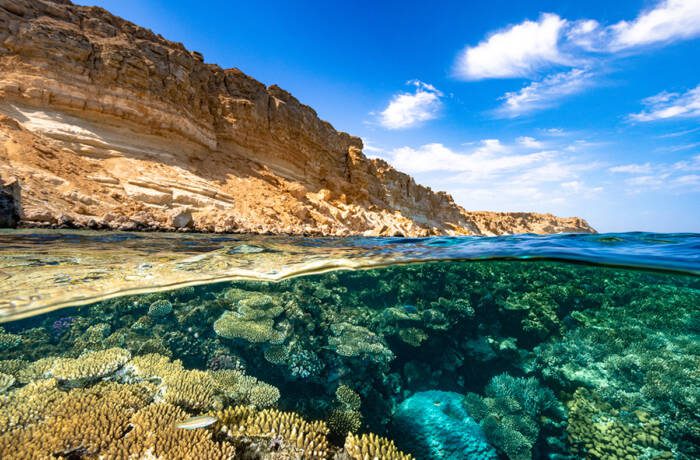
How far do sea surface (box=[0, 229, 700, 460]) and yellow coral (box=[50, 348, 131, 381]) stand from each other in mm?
25

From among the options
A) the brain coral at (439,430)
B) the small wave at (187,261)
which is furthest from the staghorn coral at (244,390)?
the small wave at (187,261)

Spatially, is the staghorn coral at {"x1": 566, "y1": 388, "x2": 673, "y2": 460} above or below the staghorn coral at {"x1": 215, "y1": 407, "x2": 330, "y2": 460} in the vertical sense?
below

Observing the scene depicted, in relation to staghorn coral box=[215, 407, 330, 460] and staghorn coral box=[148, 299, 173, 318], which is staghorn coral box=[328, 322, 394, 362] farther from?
staghorn coral box=[148, 299, 173, 318]

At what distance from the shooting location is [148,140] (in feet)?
71.7

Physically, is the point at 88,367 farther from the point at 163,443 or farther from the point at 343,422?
the point at 343,422

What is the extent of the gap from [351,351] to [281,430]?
328 centimetres

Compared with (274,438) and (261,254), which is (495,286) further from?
(274,438)

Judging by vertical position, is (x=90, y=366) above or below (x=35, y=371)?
above

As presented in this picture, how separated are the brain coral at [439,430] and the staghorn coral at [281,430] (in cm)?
286

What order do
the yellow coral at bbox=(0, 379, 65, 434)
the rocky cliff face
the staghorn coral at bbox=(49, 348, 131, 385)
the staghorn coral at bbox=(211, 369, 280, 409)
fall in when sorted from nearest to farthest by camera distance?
1. the yellow coral at bbox=(0, 379, 65, 434)
2. the staghorn coral at bbox=(49, 348, 131, 385)
3. the staghorn coral at bbox=(211, 369, 280, 409)
4. the rocky cliff face

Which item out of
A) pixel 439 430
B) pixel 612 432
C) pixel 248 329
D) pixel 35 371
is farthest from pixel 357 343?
pixel 35 371

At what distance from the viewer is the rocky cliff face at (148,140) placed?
1555 cm

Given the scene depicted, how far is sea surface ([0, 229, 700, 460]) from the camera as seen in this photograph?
12.6ft

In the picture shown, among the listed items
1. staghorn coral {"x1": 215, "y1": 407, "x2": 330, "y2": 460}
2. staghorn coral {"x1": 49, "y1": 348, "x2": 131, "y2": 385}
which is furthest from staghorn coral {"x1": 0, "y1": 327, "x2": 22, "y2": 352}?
staghorn coral {"x1": 215, "y1": 407, "x2": 330, "y2": 460}
